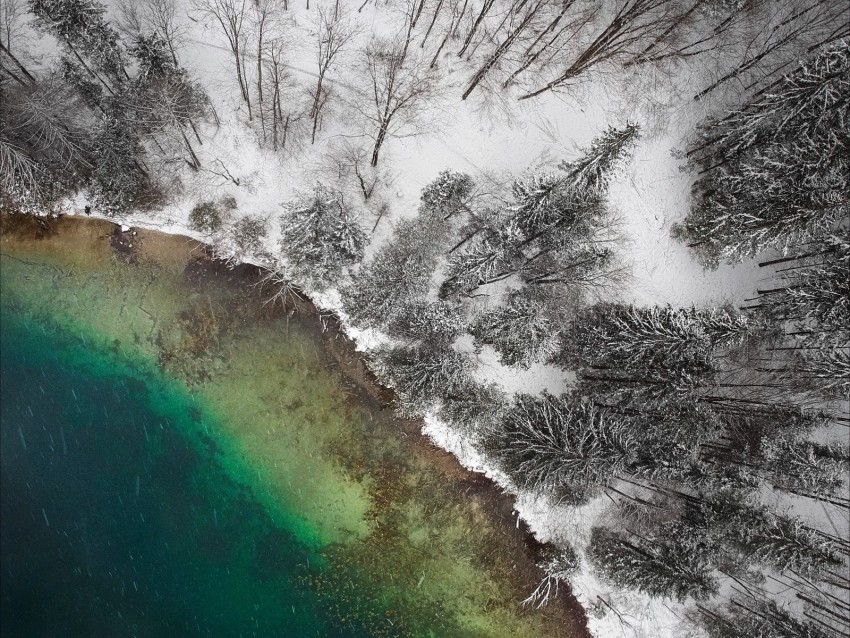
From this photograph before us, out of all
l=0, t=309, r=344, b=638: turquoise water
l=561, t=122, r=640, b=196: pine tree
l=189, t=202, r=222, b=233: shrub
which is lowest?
l=0, t=309, r=344, b=638: turquoise water

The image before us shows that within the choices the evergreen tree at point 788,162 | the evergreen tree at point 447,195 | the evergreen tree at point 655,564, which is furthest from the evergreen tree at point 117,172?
the evergreen tree at point 655,564

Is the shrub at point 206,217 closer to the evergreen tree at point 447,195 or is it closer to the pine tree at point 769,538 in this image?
the evergreen tree at point 447,195

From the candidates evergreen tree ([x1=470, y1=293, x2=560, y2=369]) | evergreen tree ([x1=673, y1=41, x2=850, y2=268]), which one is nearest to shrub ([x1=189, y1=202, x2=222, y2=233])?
evergreen tree ([x1=470, y1=293, x2=560, y2=369])

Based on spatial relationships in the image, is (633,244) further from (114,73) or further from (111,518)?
(111,518)

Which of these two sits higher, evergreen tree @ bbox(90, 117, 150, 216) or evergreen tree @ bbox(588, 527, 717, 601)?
evergreen tree @ bbox(588, 527, 717, 601)

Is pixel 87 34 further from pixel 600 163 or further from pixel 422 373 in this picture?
pixel 600 163

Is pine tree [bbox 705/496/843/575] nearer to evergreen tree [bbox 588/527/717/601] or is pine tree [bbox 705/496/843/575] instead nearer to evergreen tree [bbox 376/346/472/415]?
evergreen tree [bbox 588/527/717/601]
